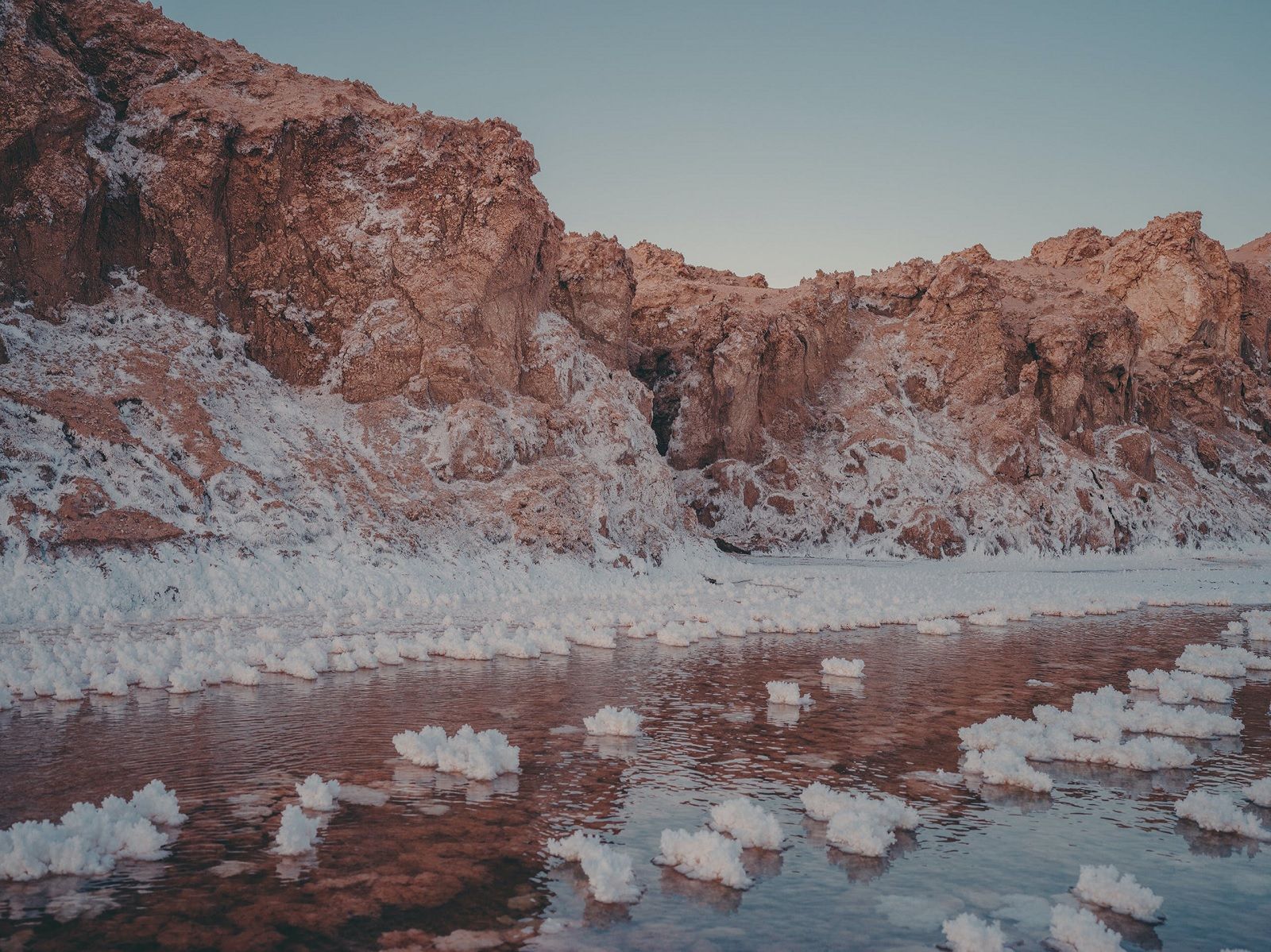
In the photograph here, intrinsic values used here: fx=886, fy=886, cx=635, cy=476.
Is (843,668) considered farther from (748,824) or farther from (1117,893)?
(1117,893)

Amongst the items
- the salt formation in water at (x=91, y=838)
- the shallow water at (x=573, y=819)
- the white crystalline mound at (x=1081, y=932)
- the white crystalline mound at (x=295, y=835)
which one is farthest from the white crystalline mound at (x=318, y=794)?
the white crystalline mound at (x=1081, y=932)

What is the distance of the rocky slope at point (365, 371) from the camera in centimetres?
3103

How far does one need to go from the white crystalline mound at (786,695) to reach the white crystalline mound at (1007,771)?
4155mm

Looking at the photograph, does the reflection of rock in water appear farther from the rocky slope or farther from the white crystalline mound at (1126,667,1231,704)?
the rocky slope

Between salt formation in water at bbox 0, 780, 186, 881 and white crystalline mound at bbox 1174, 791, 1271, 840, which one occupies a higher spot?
salt formation in water at bbox 0, 780, 186, 881

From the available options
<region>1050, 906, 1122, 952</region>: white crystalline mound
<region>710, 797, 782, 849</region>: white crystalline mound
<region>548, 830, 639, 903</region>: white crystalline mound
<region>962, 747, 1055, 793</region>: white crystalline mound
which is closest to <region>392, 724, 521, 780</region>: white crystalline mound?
<region>548, 830, 639, 903</region>: white crystalline mound

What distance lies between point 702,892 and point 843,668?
1174 cm

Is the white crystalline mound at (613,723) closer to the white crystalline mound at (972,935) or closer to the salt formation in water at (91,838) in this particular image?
the salt formation in water at (91,838)

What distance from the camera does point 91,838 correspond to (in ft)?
26.0

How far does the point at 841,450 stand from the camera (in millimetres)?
69500

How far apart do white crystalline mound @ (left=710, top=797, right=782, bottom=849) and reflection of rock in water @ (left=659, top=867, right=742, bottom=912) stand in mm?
1023

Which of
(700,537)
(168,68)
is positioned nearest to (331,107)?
(168,68)

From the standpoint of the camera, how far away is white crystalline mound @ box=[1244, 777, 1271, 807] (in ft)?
33.9

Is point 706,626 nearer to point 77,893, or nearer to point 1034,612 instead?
point 1034,612
